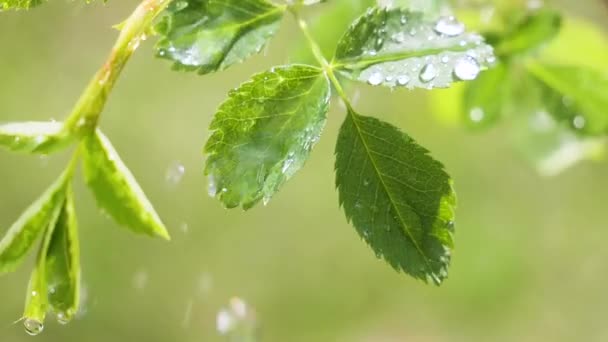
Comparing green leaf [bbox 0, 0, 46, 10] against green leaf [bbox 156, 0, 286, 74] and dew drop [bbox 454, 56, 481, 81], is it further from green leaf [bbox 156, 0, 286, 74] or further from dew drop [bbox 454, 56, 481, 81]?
dew drop [bbox 454, 56, 481, 81]

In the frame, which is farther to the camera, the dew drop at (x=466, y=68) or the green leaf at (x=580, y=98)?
the green leaf at (x=580, y=98)

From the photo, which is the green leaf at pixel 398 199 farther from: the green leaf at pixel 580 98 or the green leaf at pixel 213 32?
the green leaf at pixel 580 98

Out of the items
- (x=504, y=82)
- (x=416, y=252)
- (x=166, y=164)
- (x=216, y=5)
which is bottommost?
(x=166, y=164)

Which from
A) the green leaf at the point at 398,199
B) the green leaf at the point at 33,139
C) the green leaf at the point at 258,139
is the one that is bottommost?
the green leaf at the point at 398,199

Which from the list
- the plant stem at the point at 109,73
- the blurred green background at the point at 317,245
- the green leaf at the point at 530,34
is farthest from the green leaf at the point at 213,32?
the blurred green background at the point at 317,245

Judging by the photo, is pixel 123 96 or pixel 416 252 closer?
pixel 416 252

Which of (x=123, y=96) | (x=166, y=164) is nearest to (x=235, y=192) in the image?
(x=166, y=164)

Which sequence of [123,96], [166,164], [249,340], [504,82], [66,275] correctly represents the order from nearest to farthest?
[66,275], [504,82], [249,340], [166,164], [123,96]

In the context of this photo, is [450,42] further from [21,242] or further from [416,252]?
[21,242]
